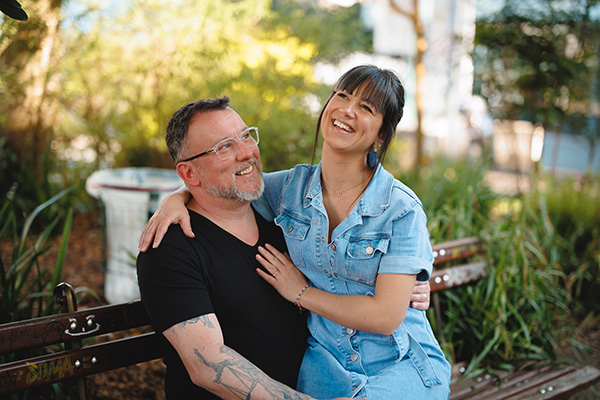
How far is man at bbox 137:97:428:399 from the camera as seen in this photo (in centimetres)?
183

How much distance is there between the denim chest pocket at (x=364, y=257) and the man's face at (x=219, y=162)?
0.45 meters

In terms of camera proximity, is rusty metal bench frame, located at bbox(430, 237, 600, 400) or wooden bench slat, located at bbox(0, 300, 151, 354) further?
rusty metal bench frame, located at bbox(430, 237, 600, 400)

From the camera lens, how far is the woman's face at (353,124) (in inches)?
79.7

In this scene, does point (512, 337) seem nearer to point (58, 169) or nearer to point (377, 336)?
point (377, 336)

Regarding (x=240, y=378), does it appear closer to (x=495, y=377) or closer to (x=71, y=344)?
(x=71, y=344)

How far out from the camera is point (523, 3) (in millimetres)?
6301

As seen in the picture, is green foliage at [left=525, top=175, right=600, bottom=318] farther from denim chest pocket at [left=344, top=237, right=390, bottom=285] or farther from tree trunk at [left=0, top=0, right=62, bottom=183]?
tree trunk at [left=0, top=0, right=62, bottom=183]

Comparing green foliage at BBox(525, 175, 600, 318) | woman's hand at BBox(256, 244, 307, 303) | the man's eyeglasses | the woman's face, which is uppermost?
the woman's face

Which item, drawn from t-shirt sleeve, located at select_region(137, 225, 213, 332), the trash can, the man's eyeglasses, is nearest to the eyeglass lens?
the man's eyeglasses

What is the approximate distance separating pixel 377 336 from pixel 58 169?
477 cm

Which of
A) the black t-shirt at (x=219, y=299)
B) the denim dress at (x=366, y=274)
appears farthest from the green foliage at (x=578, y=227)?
the black t-shirt at (x=219, y=299)

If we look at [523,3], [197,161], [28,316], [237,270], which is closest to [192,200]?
[197,161]

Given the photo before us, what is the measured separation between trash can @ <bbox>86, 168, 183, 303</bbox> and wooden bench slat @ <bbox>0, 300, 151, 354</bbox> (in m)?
1.57

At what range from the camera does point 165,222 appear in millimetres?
1988
